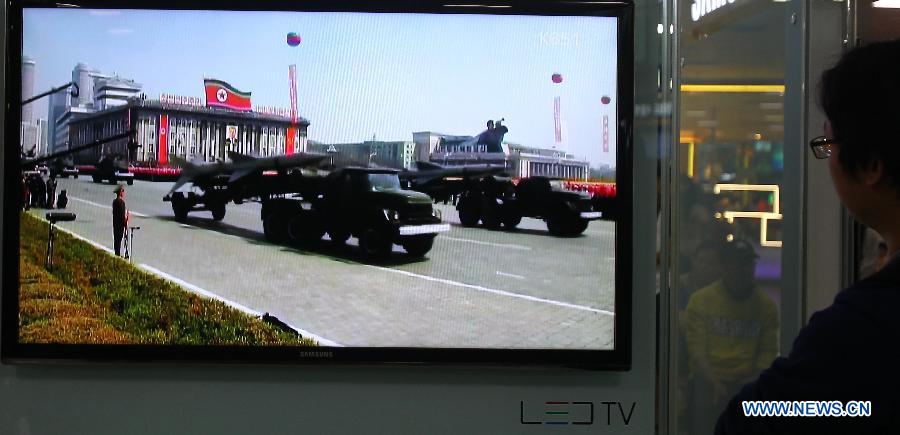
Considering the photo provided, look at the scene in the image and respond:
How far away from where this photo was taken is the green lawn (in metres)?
2.21

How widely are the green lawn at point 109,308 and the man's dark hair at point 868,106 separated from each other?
1.64 m

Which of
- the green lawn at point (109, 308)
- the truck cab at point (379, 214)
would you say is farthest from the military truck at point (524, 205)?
the green lawn at point (109, 308)

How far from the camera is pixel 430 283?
2.21 meters

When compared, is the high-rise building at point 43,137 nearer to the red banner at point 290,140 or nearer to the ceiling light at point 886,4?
the red banner at point 290,140

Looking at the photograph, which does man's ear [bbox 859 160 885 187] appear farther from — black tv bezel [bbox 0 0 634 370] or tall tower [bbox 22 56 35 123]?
A: tall tower [bbox 22 56 35 123]

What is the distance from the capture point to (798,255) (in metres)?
2.29

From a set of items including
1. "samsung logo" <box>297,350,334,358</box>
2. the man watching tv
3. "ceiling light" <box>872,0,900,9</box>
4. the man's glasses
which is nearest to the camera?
the man watching tv

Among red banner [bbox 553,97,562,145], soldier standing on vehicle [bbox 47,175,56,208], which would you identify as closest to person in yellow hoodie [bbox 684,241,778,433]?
red banner [bbox 553,97,562,145]

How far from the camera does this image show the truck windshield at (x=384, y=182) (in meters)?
2.22

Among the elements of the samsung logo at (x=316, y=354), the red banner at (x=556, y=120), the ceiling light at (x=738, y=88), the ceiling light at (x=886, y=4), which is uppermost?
the ceiling light at (x=886, y=4)

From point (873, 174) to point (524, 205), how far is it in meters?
1.37

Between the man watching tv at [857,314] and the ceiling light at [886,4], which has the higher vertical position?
the ceiling light at [886,4]

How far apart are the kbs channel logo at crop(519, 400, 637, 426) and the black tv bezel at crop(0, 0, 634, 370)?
13 centimetres

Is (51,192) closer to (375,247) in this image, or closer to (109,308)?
(109,308)
